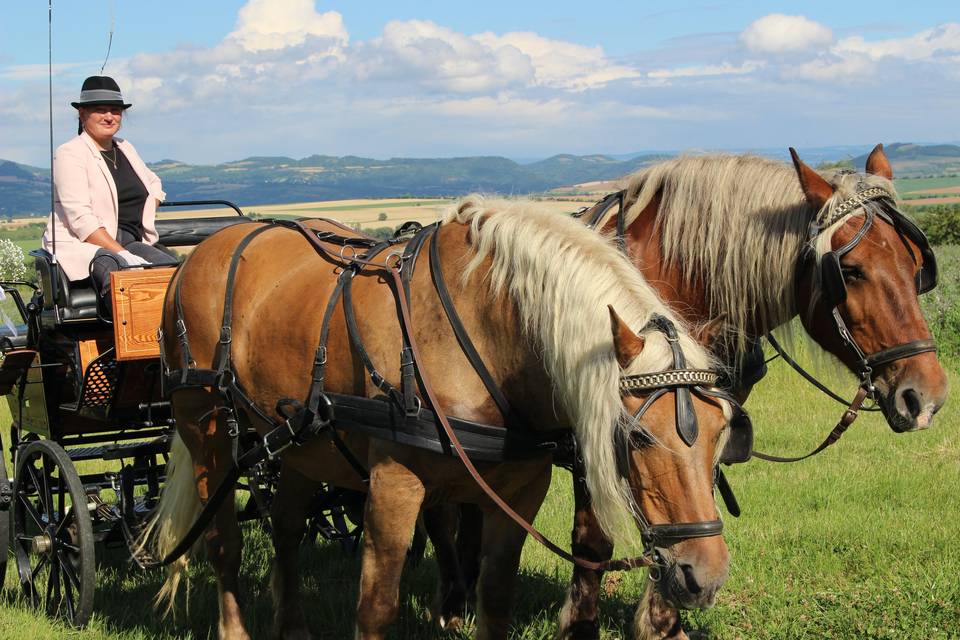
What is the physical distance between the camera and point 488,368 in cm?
333

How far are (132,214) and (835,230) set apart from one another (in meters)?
3.90

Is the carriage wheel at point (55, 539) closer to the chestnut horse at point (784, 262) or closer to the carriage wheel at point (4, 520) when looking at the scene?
the carriage wheel at point (4, 520)

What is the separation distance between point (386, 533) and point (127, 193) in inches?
124

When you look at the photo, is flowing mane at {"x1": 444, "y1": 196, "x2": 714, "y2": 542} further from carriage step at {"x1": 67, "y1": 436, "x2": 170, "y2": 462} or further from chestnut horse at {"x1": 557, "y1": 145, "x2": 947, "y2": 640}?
carriage step at {"x1": 67, "y1": 436, "x2": 170, "y2": 462}

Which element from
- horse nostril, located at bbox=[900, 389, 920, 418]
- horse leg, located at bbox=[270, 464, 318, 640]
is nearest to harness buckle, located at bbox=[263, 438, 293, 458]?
horse leg, located at bbox=[270, 464, 318, 640]

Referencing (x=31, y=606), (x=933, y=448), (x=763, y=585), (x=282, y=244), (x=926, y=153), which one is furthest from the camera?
(x=926, y=153)

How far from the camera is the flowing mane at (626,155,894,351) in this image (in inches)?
150

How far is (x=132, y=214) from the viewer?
18.5 ft

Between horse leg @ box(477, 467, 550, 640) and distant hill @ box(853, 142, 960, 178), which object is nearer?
horse leg @ box(477, 467, 550, 640)

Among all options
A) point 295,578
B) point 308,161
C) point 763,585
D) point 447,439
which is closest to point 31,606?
point 295,578

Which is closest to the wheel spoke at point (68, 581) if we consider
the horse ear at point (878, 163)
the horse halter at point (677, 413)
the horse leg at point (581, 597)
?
the horse leg at point (581, 597)

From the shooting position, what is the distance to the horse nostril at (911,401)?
358 centimetres

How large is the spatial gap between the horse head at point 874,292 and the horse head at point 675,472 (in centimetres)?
114

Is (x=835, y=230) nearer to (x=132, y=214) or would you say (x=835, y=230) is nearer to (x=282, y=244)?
(x=282, y=244)
